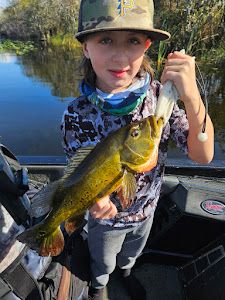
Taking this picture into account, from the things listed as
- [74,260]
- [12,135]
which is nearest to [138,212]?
[74,260]

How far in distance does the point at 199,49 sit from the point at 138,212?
14536 millimetres

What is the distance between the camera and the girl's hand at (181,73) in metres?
1.47

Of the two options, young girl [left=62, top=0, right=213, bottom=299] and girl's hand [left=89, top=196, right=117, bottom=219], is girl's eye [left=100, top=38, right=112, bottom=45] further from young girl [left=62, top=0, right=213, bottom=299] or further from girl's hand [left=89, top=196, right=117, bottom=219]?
girl's hand [left=89, top=196, right=117, bottom=219]

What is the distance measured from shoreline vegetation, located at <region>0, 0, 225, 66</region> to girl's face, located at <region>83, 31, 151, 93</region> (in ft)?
7.63

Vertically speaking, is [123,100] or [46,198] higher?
[123,100]

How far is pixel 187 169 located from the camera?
337cm

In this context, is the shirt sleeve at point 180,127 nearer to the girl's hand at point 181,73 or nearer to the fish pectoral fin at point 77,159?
the girl's hand at point 181,73

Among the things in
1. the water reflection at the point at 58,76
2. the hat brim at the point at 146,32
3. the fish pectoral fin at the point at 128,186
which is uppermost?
the hat brim at the point at 146,32

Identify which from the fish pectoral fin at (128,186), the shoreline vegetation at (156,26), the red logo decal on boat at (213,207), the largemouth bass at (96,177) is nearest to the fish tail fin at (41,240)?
the largemouth bass at (96,177)

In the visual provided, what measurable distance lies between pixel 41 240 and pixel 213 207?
5.09 ft

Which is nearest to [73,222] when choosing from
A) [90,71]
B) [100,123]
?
[100,123]

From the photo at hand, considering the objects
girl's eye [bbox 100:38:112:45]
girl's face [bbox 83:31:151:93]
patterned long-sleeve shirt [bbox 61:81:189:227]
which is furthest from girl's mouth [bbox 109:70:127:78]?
patterned long-sleeve shirt [bbox 61:81:189:227]

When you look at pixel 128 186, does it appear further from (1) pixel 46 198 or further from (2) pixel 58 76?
(2) pixel 58 76

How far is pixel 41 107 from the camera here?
10.8 m
